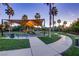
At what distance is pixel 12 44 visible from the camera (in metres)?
6.63

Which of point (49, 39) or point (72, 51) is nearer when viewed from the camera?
point (72, 51)

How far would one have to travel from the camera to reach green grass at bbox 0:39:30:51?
6.62 meters

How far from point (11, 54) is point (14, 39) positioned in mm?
292

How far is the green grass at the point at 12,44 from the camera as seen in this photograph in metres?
6.62

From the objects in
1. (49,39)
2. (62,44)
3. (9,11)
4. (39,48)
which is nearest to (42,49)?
(39,48)

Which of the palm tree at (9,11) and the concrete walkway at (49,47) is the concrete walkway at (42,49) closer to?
the concrete walkway at (49,47)

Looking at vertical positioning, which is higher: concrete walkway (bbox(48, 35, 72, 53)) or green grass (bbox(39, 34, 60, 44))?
green grass (bbox(39, 34, 60, 44))

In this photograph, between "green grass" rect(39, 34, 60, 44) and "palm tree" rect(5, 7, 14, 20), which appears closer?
"palm tree" rect(5, 7, 14, 20)

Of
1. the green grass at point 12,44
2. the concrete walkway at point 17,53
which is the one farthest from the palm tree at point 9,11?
the concrete walkway at point 17,53

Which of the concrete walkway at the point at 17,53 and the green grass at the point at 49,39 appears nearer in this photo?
the concrete walkway at the point at 17,53

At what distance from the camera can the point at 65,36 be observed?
6.74 meters

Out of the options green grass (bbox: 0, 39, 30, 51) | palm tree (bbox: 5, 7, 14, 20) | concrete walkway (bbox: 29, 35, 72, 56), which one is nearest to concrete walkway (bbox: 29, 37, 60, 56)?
concrete walkway (bbox: 29, 35, 72, 56)

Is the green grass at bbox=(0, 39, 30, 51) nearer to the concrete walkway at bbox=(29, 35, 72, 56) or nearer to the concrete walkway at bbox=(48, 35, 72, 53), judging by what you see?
the concrete walkway at bbox=(29, 35, 72, 56)

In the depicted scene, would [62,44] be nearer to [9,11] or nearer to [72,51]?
[72,51]
